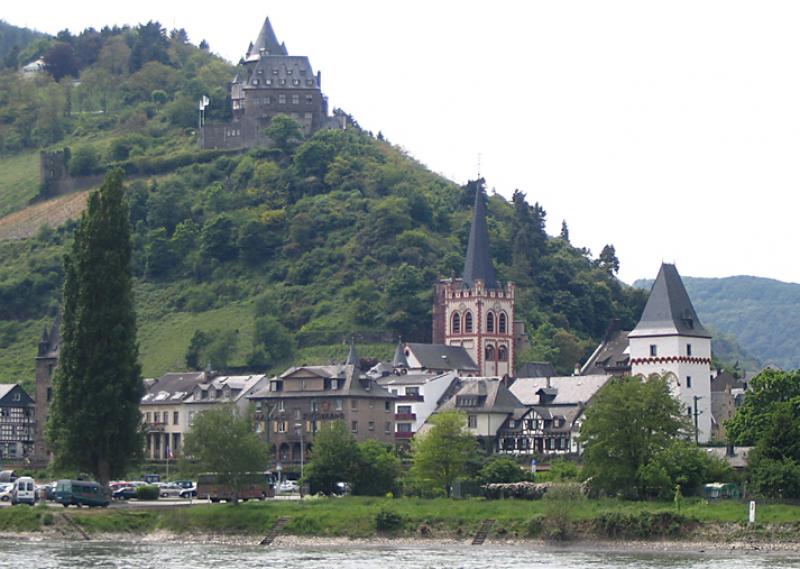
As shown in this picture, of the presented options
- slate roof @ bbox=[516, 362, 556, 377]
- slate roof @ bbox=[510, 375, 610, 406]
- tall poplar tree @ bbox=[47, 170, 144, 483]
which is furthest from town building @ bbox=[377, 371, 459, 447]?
tall poplar tree @ bbox=[47, 170, 144, 483]

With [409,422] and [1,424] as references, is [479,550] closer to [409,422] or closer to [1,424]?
[409,422]

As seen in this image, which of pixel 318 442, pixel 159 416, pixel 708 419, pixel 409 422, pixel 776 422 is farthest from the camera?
pixel 159 416

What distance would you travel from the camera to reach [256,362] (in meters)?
184

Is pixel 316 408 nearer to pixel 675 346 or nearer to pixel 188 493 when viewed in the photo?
pixel 675 346

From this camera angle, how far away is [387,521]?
104188 mm

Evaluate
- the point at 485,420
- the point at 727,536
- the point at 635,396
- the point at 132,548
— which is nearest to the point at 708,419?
the point at 485,420

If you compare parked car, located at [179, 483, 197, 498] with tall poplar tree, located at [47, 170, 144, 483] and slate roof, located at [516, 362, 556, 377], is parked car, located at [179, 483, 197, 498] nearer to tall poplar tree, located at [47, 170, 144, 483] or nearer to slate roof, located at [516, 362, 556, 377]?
tall poplar tree, located at [47, 170, 144, 483]

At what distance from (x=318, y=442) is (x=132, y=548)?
2310 centimetres

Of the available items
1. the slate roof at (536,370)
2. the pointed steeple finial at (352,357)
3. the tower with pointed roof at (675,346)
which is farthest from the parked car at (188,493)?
the slate roof at (536,370)

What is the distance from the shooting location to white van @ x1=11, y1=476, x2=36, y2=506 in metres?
111

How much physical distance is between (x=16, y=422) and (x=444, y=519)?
78.6 metres

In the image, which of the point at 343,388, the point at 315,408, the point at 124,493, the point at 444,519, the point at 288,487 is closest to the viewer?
the point at 444,519

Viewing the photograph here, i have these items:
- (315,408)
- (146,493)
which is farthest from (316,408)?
(146,493)

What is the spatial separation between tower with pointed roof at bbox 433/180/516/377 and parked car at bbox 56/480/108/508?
7949cm
